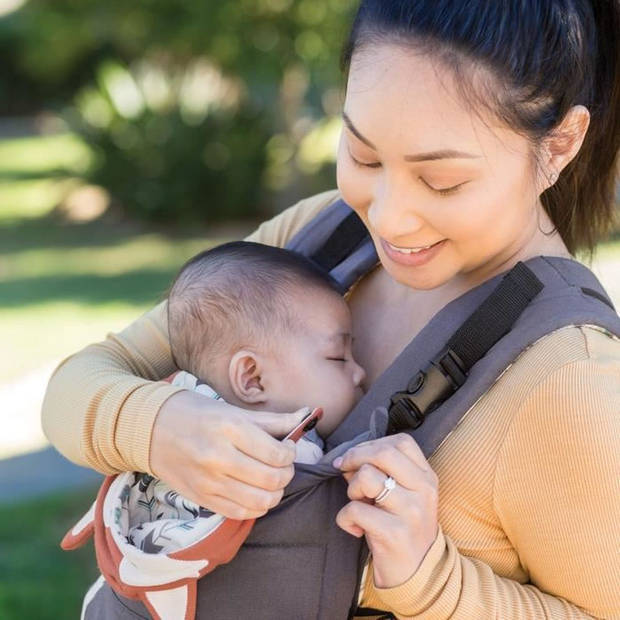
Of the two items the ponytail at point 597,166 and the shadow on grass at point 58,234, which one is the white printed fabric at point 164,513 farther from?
the shadow on grass at point 58,234

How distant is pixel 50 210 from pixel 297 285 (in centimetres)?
1497

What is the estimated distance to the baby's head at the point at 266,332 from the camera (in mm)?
2332

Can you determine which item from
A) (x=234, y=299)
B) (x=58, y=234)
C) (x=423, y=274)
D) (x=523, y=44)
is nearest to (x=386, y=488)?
(x=423, y=274)

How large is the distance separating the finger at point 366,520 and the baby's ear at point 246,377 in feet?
1.53

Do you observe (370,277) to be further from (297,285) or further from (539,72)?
(539,72)

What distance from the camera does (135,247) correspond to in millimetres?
14367

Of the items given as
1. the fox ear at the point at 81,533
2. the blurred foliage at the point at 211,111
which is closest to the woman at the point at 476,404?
the fox ear at the point at 81,533

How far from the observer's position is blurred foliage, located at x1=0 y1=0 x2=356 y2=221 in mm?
14180

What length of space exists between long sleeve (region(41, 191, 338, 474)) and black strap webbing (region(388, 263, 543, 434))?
1.42ft

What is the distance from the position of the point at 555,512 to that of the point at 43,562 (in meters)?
3.77

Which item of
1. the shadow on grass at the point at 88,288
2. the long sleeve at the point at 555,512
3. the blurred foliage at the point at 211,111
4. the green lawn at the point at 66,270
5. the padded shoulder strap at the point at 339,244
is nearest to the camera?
the long sleeve at the point at 555,512

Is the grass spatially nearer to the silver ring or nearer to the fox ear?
the fox ear

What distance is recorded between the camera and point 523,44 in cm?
204

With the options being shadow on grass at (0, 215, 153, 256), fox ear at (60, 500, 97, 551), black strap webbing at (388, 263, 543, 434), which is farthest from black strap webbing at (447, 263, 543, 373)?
shadow on grass at (0, 215, 153, 256)
